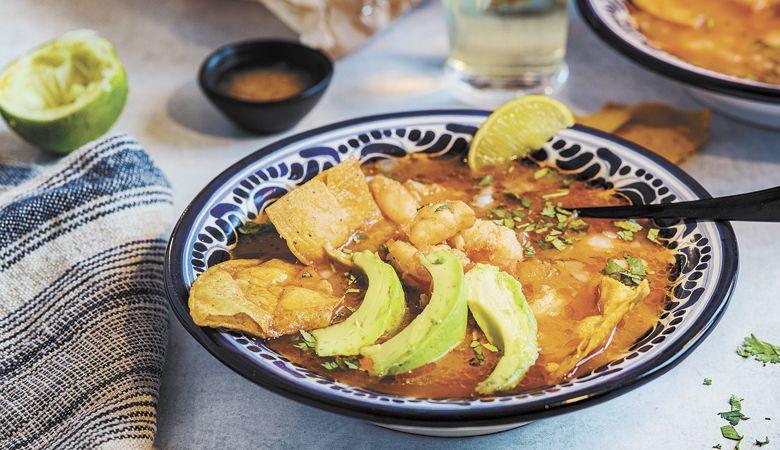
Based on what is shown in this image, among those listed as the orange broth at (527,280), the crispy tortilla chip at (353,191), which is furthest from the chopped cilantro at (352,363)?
the crispy tortilla chip at (353,191)

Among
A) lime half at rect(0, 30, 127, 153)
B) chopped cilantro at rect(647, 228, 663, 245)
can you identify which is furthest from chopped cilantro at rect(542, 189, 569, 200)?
lime half at rect(0, 30, 127, 153)

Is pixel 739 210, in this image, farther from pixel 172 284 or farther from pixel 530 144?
pixel 172 284

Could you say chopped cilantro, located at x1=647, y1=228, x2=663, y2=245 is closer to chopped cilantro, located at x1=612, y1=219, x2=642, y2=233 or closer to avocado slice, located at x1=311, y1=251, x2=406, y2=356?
chopped cilantro, located at x1=612, y1=219, x2=642, y2=233

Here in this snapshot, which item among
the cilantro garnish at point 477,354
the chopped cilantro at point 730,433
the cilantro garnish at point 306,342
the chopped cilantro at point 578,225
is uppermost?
the cilantro garnish at point 477,354

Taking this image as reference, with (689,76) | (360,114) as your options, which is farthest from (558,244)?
(360,114)

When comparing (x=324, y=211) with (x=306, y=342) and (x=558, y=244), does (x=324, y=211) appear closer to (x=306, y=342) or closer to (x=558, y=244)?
(x=306, y=342)

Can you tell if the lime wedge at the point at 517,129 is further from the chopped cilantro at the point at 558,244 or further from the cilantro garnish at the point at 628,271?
the cilantro garnish at the point at 628,271
